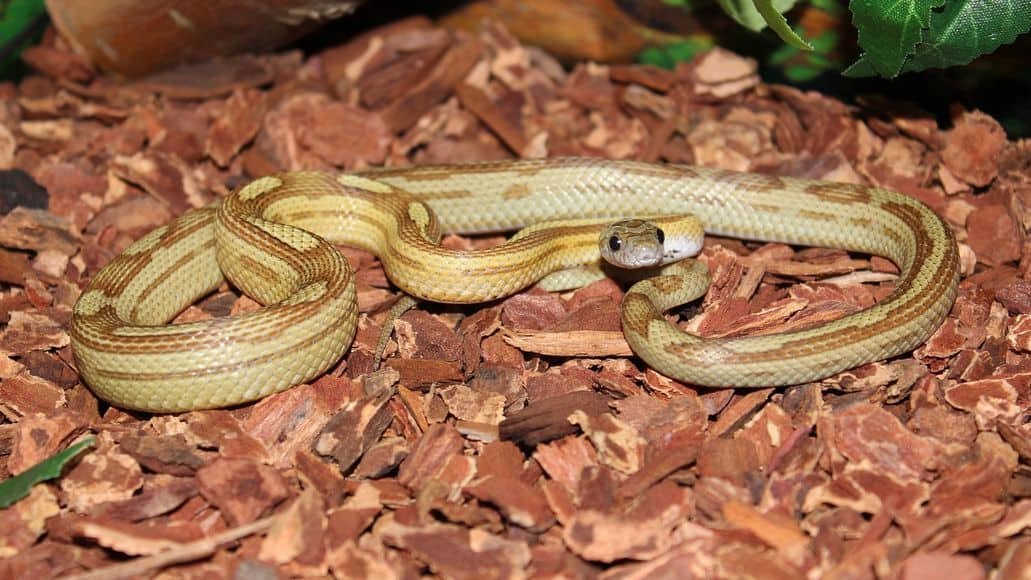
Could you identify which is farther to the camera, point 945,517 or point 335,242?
point 335,242

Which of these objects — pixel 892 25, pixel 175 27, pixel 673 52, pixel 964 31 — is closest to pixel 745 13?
pixel 673 52

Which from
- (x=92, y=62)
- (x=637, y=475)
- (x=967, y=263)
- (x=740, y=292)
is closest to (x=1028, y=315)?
(x=967, y=263)

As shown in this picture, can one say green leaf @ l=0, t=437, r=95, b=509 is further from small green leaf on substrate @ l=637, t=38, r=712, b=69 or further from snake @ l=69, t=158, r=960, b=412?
small green leaf on substrate @ l=637, t=38, r=712, b=69

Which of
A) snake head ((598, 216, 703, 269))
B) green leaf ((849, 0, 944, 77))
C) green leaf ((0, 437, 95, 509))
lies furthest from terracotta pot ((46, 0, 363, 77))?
green leaf ((0, 437, 95, 509))

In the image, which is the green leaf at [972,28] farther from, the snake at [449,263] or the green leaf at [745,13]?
the green leaf at [745,13]

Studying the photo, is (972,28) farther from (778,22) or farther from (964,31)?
(778,22)

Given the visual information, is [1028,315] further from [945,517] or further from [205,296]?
[205,296]

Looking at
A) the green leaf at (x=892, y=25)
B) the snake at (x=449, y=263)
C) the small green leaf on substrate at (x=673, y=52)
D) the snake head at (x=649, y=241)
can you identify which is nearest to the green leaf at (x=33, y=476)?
the snake at (x=449, y=263)
